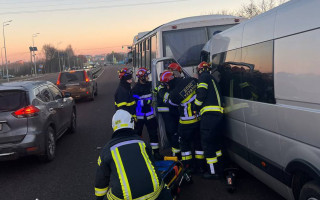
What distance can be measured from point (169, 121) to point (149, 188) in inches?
123

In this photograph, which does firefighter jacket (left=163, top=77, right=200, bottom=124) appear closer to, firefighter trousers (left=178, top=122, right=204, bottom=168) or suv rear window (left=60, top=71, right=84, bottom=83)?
firefighter trousers (left=178, top=122, right=204, bottom=168)

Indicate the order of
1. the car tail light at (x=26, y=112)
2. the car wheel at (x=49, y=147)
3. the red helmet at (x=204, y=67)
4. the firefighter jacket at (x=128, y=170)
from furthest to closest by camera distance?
the car wheel at (x=49, y=147), the car tail light at (x=26, y=112), the red helmet at (x=204, y=67), the firefighter jacket at (x=128, y=170)

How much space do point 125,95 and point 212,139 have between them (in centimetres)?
193

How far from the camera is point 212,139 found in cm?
498

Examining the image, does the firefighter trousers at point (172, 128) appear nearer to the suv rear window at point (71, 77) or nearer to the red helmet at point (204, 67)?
the red helmet at point (204, 67)

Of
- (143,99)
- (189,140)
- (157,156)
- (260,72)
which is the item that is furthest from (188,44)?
(260,72)

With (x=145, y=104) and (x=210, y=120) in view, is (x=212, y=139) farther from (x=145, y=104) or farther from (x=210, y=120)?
(x=145, y=104)

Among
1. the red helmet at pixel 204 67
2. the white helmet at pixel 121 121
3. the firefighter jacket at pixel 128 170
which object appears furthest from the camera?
the red helmet at pixel 204 67

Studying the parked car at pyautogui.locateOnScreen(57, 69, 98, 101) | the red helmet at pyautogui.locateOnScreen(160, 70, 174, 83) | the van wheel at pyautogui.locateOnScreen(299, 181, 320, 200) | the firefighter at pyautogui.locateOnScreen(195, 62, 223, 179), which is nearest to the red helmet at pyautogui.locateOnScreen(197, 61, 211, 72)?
the firefighter at pyautogui.locateOnScreen(195, 62, 223, 179)

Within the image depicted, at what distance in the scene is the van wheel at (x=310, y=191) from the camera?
283cm

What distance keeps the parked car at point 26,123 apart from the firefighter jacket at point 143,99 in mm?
1994

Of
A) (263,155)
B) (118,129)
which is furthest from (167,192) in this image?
(263,155)

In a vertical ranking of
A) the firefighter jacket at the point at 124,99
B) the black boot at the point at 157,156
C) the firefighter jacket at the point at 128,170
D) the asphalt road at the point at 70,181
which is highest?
the firefighter jacket at the point at 124,99

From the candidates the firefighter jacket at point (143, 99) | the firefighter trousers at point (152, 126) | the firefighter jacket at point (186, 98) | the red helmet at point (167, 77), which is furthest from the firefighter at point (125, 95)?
the firefighter jacket at point (186, 98)
